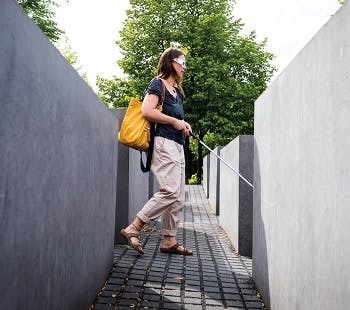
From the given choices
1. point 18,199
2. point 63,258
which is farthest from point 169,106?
point 18,199

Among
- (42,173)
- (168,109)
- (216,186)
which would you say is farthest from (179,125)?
(216,186)

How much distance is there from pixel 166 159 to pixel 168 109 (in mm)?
567

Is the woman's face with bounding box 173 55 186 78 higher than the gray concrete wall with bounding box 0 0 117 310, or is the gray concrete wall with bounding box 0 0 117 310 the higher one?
the woman's face with bounding box 173 55 186 78

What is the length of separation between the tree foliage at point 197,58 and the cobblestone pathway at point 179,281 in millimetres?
21070

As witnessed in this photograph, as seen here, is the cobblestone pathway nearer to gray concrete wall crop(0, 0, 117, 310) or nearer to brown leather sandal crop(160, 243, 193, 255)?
brown leather sandal crop(160, 243, 193, 255)

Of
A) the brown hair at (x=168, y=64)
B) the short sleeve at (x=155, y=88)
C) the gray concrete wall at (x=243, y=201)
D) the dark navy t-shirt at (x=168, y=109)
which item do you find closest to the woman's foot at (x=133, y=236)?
the dark navy t-shirt at (x=168, y=109)

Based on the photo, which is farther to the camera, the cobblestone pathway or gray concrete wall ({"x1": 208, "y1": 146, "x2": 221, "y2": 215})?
gray concrete wall ({"x1": 208, "y1": 146, "x2": 221, "y2": 215})

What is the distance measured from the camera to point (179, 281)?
12.8 ft

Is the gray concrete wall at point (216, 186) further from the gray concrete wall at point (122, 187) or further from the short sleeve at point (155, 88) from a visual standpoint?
the short sleeve at point (155, 88)

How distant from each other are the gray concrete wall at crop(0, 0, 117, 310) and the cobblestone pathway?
46cm

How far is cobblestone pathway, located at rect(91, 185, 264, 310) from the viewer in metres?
3.35

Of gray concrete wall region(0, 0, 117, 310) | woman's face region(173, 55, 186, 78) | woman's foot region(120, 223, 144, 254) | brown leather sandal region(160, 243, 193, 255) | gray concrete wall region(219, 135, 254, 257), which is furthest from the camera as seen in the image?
gray concrete wall region(219, 135, 254, 257)

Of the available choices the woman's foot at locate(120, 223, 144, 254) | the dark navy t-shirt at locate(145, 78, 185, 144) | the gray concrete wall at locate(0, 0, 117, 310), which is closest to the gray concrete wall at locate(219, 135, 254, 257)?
the dark navy t-shirt at locate(145, 78, 185, 144)

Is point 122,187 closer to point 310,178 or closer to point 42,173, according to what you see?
point 310,178
